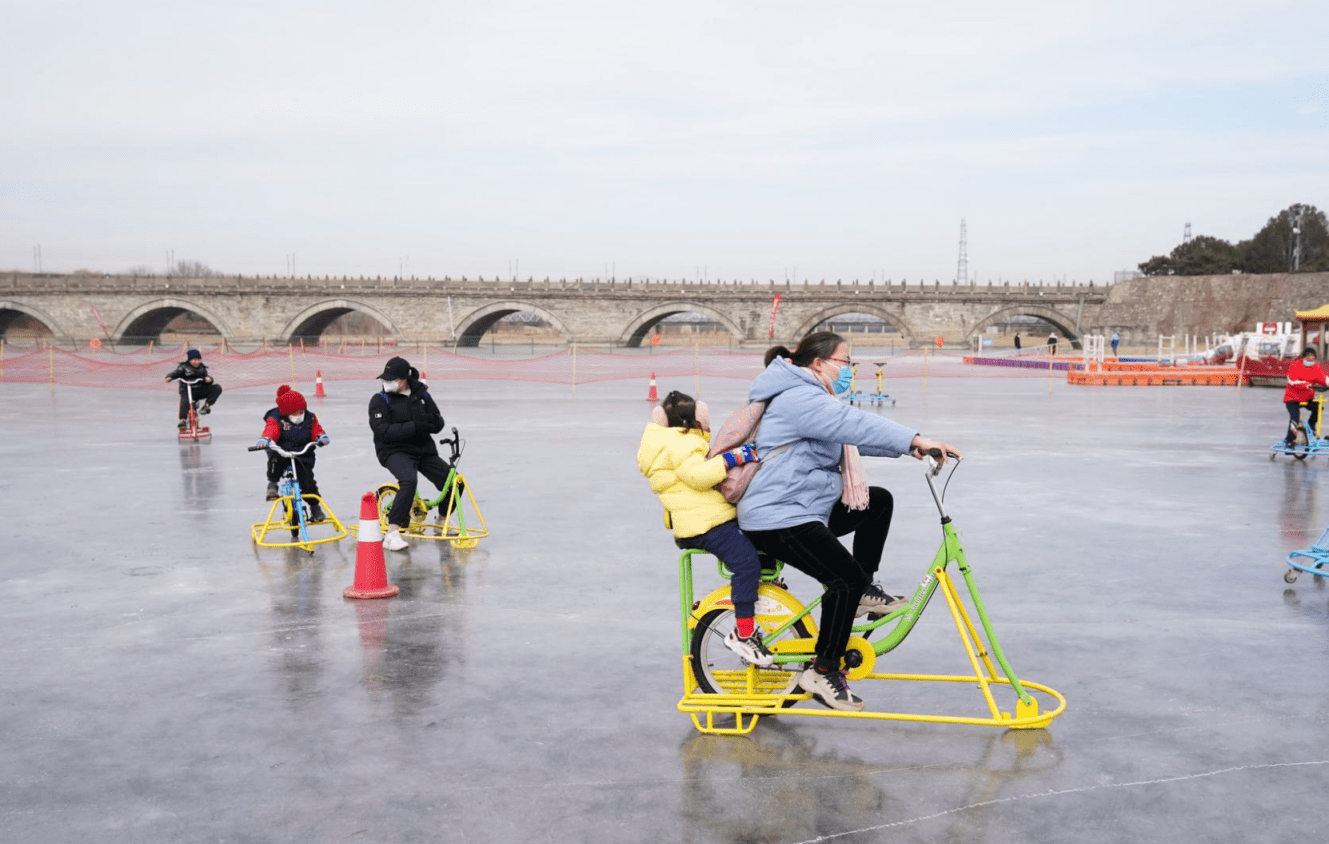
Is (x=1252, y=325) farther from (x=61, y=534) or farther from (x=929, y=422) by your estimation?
(x=61, y=534)

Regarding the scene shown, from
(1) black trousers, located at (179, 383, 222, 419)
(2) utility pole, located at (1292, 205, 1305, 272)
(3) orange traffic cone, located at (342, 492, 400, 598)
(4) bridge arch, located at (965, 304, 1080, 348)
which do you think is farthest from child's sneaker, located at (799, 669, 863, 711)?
(2) utility pole, located at (1292, 205, 1305, 272)

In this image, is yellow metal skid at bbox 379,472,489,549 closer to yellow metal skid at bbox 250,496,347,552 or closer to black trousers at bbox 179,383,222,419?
yellow metal skid at bbox 250,496,347,552

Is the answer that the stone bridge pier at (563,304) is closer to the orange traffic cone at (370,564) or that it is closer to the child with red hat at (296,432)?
the child with red hat at (296,432)

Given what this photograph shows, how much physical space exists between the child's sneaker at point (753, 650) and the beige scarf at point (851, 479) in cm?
69

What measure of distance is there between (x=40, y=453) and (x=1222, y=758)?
14.6 meters

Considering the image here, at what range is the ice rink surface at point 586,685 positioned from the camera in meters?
4.15

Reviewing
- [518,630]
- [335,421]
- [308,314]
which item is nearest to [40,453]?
[335,421]

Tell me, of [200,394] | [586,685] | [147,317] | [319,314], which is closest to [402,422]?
[586,685]

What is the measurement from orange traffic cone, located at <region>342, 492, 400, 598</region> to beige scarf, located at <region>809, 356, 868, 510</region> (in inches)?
138

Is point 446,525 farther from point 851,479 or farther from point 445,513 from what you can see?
point 851,479

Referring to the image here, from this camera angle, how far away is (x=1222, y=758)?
465cm

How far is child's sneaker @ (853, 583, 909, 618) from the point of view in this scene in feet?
16.8

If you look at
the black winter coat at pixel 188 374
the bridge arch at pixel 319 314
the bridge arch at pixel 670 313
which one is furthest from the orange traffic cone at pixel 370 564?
the bridge arch at pixel 319 314

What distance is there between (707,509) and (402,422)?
4590mm
